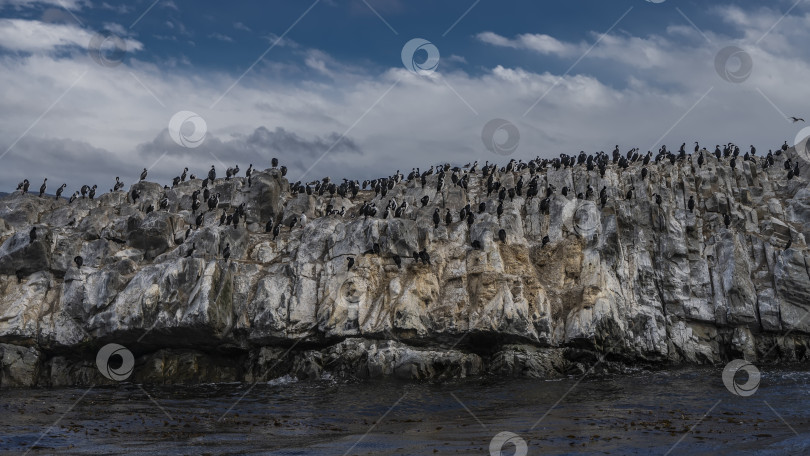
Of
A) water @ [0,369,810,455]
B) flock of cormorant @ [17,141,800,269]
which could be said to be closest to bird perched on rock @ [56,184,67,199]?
flock of cormorant @ [17,141,800,269]

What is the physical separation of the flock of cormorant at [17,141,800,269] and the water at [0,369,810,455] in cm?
1120

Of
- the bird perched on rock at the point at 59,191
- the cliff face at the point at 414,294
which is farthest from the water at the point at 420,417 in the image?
the bird perched on rock at the point at 59,191

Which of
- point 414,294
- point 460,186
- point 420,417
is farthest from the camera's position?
point 460,186

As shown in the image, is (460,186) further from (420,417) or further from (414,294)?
(420,417)

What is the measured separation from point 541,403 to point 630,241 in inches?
757

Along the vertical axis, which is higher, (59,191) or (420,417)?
(59,191)

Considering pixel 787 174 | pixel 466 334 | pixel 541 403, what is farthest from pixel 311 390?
pixel 787 174

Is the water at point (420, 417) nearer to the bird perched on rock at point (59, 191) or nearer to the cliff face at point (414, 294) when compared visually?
the cliff face at point (414, 294)

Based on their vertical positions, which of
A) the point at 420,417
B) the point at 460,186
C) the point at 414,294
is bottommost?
the point at 420,417

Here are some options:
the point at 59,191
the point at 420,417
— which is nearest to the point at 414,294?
the point at 420,417

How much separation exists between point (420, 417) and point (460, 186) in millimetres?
29400

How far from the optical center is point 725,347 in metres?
45.7

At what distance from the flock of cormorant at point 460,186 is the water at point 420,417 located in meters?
11.2

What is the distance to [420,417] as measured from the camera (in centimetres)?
2992
